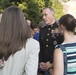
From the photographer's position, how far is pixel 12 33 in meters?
2.83

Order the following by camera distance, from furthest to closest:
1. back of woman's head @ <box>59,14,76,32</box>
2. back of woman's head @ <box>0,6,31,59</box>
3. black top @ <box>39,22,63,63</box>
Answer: black top @ <box>39,22,63,63</box> → back of woman's head @ <box>59,14,76,32</box> → back of woman's head @ <box>0,6,31,59</box>

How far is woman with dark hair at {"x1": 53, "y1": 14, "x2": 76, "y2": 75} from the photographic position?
3111 millimetres

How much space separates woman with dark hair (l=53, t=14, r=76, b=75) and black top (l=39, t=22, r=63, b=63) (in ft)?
4.22

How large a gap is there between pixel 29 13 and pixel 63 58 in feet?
63.8

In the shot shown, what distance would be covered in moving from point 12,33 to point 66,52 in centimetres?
65

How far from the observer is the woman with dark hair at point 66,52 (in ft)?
10.2

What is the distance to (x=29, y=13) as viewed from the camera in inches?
883

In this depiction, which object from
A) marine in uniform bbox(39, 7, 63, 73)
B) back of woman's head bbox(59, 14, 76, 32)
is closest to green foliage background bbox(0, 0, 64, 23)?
marine in uniform bbox(39, 7, 63, 73)

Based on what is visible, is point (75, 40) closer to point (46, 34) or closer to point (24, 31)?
point (24, 31)

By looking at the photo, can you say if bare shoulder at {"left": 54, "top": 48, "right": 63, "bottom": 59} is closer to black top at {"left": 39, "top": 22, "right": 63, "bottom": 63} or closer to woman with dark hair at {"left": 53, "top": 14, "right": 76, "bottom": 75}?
woman with dark hair at {"left": 53, "top": 14, "right": 76, "bottom": 75}

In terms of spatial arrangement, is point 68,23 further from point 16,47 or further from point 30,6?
point 30,6

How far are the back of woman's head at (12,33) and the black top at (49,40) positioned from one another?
1.74 metres

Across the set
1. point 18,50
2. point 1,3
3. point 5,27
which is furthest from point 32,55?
point 1,3

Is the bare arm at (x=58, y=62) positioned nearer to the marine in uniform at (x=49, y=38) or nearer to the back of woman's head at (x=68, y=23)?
the back of woman's head at (x=68, y=23)
